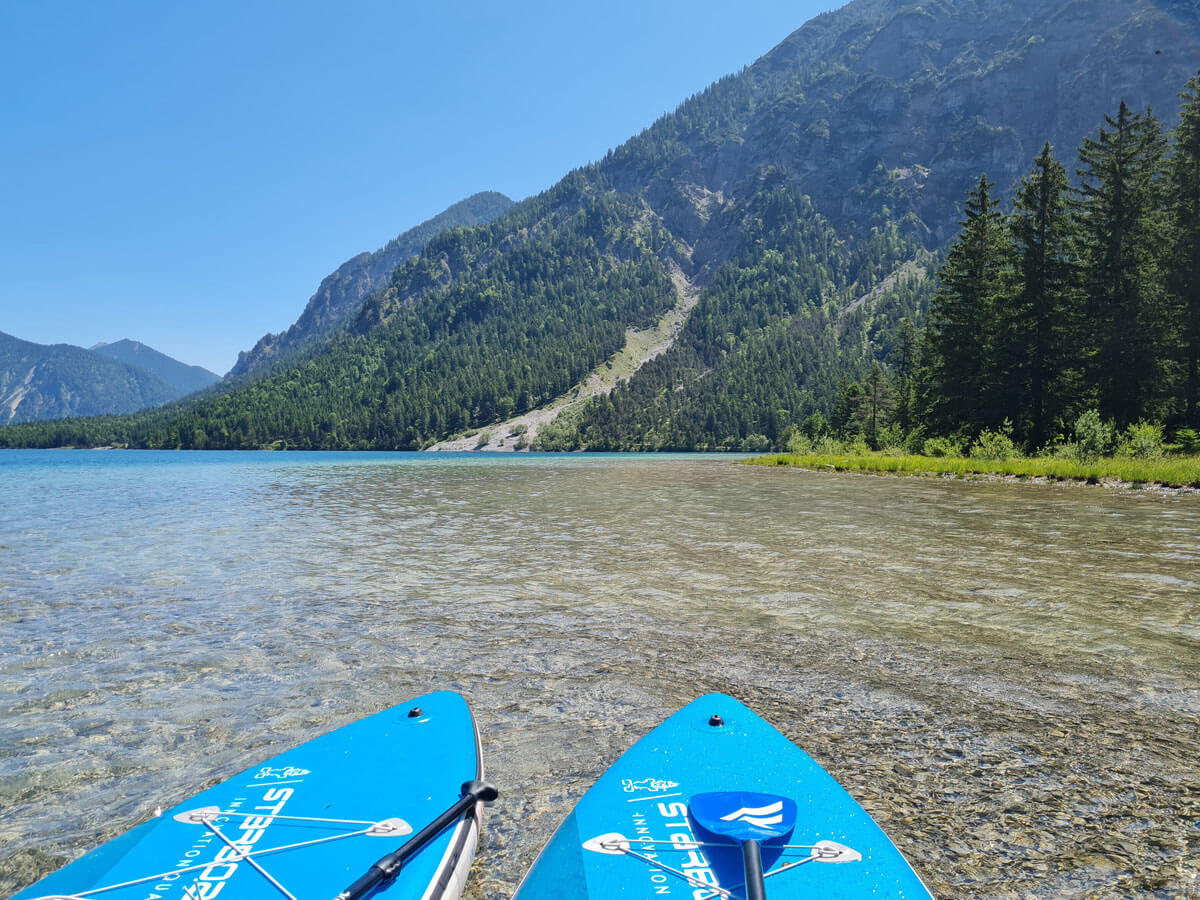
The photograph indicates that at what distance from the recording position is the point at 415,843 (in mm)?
3238

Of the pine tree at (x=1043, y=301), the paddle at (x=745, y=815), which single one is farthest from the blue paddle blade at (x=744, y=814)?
the pine tree at (x=1043, y=301)

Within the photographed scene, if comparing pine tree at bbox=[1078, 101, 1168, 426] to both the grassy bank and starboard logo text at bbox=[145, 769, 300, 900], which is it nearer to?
the grassy bank

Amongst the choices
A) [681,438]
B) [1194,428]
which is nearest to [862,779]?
[1194,428]

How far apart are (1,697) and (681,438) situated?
595ft

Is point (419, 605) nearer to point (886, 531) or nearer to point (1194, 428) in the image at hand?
point (886, 531)

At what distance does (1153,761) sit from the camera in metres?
4.90

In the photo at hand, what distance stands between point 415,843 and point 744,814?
168cm

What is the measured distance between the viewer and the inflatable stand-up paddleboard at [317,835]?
Answer: 9.73 ft

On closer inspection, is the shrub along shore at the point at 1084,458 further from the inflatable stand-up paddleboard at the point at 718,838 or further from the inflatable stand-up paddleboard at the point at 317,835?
the inflatable stand-up paddleboard at the point at 317,835

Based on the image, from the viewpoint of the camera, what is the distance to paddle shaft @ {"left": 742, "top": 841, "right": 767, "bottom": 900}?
8.54ft

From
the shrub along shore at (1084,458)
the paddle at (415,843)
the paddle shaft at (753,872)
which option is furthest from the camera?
the shrub along shore at (1084,458)

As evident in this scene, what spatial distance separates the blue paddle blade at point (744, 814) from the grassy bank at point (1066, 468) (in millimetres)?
32713

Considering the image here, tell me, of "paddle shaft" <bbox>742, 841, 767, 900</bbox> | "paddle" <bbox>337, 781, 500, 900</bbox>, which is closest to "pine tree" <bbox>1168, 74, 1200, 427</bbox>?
"paddle shaft" <bbox>742, 841, 767, 900</bbox>

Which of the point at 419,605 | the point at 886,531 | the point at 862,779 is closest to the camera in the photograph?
the point at 862,779
